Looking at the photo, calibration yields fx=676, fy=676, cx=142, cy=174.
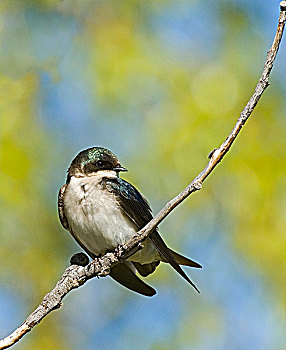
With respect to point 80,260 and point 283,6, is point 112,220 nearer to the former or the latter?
point 80,260

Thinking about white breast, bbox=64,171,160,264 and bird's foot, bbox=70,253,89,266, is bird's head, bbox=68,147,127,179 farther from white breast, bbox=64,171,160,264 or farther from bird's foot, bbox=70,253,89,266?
bird's foot, bbox=70,253,89,266

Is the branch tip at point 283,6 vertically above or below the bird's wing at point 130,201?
below

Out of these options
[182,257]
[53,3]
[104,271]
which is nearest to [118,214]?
[182,257]

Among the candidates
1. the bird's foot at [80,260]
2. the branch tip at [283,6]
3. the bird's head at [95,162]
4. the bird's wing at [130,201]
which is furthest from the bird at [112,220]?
the branch tip at [283,6]

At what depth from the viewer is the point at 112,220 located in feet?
13.4

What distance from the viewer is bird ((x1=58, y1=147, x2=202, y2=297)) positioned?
4008 mm

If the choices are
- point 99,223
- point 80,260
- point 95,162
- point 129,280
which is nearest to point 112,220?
point 99,223

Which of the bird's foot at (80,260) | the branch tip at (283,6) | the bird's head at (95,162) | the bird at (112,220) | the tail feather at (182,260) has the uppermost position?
the bird's head at (95,162)

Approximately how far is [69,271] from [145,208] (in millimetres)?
1530

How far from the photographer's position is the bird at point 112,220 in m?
4.01

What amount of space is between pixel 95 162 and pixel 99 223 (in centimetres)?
54

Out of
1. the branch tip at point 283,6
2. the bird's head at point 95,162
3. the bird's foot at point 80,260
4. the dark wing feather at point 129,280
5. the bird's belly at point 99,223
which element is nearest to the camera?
the branch tip at point 283,6

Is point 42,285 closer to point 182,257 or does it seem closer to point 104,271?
point 182,257

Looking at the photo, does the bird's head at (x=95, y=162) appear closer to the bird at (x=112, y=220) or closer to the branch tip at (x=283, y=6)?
the bird at (x=112, y=220)
